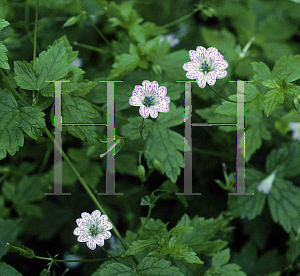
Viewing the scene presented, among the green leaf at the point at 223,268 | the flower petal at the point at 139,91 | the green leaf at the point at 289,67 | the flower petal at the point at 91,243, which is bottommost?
A: the green leaf at the point at 223,268

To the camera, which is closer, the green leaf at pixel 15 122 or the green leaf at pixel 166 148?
the green leaf at pixel 15 122

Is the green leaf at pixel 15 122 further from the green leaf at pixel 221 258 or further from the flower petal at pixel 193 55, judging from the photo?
the green leaf at pixel 221 258

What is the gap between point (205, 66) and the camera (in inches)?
49.0

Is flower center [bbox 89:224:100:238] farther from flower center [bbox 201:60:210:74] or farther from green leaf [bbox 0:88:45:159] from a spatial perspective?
flower center [bbox 201:60:210:74]

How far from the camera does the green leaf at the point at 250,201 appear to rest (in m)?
1.79

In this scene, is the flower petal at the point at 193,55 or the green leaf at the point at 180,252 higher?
the flower petal at the point at 193,55

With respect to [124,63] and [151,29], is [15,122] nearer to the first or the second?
[124,63]

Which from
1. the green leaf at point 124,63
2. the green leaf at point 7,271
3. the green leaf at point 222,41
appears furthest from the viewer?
the green leaf at point 222,41

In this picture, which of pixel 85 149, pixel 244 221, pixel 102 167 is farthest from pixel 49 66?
pixel 244 221

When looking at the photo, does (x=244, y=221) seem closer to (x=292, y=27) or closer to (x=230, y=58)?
(x=230, y=58)

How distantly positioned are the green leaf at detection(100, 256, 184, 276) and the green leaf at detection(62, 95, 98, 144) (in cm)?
49

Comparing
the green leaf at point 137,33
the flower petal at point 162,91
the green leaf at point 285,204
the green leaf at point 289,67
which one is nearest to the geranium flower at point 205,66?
the flower petal at point 162,91

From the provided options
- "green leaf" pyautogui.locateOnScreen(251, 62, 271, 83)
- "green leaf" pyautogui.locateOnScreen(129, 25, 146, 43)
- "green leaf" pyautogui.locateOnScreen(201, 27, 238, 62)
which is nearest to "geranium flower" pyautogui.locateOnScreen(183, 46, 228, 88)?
"green leaf" pyautogui.locateOnScreen(251, 62, 271, 83)

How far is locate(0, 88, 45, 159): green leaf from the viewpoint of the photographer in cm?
119
